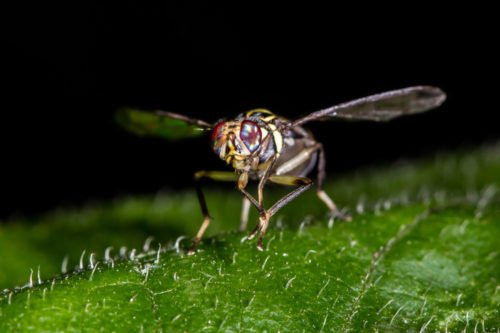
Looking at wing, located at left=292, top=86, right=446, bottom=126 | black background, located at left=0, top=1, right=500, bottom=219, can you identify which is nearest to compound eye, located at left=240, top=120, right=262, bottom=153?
wing, located at left=292, top=86, right=446, bottom=126

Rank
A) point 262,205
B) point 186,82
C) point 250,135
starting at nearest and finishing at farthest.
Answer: point 262,205
point 250,135
point 186,82

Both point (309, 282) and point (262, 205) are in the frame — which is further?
point (262, 205)

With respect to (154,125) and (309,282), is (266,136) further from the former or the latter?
(154,125)

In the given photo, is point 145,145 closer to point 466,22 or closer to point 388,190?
point 388,190

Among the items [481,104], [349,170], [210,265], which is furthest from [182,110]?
[210,265]

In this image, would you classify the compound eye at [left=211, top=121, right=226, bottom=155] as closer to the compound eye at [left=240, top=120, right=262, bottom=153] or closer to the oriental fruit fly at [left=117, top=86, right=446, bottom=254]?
the oriental fruit fly at [left=117, top=86, right=446, bottom=254]

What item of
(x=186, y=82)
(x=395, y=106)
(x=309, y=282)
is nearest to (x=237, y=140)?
(x=309, y=282)

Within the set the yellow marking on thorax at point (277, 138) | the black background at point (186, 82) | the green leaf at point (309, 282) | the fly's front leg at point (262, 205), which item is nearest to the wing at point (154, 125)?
the yellow marking on thorax at point (277, 138)
